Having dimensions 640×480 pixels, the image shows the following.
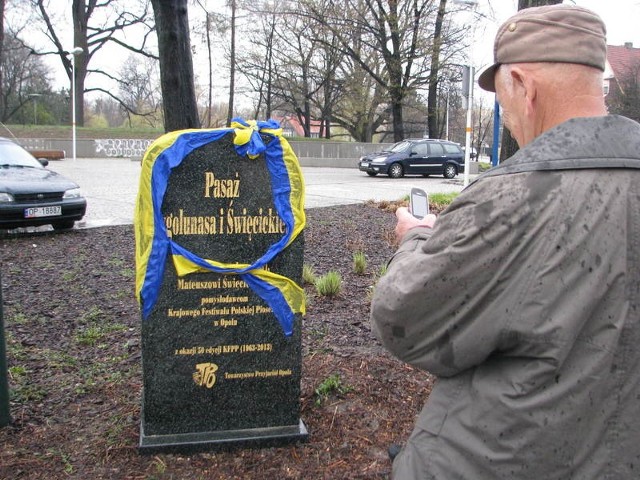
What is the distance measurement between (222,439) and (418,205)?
1.85 meters

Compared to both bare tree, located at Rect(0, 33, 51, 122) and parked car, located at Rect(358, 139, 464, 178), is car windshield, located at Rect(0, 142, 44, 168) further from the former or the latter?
bare tree, located at Rect(0, 33, 51, 122)

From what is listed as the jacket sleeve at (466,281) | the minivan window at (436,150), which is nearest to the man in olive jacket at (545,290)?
the jacket sleeve at (466,281)

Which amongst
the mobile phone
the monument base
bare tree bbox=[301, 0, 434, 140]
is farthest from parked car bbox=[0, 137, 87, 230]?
bare tree bbox=[301, 0, 434, 140]

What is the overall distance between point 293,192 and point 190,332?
2.86ft

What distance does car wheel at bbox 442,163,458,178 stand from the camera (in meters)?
25.2

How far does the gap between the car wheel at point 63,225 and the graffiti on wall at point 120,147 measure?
98.1 feet

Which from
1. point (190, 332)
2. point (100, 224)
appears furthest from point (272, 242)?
point (100, 224)

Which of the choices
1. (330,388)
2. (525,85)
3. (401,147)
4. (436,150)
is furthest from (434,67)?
(525,85)

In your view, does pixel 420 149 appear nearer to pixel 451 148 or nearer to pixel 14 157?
pixel 451 148

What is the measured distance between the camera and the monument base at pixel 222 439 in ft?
9.68

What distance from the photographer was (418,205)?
71.6 inches

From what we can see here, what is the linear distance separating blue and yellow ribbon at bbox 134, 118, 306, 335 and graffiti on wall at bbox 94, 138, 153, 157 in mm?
37087

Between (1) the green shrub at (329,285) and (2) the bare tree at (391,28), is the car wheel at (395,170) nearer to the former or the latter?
(2) the bare tree at (391,28)

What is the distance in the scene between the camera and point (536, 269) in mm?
1152
